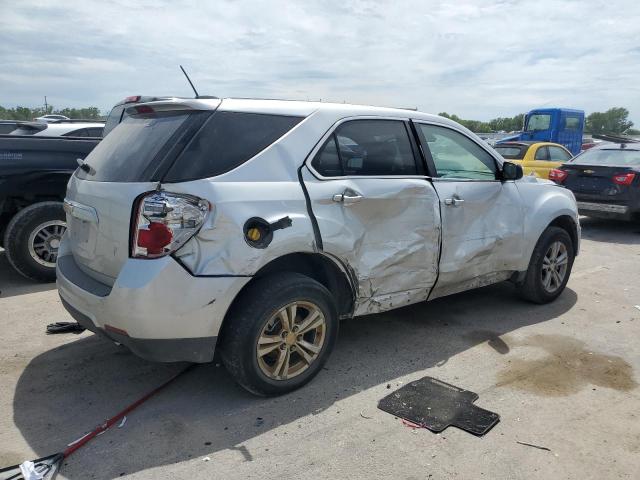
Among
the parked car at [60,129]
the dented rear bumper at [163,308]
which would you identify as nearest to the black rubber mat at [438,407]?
the dented rear bumper at [163,308]

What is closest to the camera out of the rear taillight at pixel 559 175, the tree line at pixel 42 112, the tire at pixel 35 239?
the tire at pixel 35 239

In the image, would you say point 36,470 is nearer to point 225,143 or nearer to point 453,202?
point 225,143

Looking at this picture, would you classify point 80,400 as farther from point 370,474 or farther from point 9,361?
point 370,474

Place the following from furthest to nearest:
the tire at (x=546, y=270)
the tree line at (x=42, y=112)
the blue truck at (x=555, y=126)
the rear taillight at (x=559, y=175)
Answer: the tree line at (x=42, y=112) → the blue truck at (x=555, y=126) → the rear taillight at (x=559, y=175) → the tire at (x=546, y=270)

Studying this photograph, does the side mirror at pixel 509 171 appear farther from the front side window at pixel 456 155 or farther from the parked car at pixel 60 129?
the parked car at pixel 60 129

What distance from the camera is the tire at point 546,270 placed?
5066 mm

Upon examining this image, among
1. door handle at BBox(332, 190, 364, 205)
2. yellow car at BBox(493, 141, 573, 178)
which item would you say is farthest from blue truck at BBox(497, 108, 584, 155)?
door handle at BBox(332, 190, 364, 205)

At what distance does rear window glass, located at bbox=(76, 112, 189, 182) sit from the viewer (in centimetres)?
317

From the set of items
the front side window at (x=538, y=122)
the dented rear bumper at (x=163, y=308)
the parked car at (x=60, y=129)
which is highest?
the front side window at (x=538, y=122)

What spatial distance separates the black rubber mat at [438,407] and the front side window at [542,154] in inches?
406

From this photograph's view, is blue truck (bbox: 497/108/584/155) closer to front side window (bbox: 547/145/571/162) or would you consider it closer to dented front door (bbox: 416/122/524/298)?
front side window (bbox: 547/145/571/162)

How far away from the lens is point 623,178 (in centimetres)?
917

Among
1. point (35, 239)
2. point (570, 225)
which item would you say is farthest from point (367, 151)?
point (35, 239)

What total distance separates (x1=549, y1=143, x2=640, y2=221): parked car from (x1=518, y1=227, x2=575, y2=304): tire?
14.9 ft
